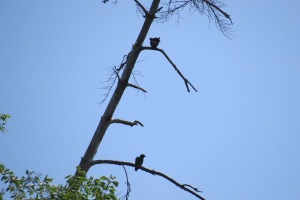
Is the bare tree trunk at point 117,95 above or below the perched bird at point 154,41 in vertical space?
below

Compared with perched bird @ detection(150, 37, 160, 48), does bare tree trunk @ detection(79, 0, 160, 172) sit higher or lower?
lower

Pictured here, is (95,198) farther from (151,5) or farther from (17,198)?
(151,5)

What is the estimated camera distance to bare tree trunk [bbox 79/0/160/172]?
5.00 meters

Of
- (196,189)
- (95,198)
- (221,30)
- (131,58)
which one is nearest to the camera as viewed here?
(95,198)

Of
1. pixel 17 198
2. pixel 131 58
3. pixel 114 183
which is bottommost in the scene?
pixel 17 198

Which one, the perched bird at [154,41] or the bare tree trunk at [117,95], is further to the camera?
the perched bird at [154,41]

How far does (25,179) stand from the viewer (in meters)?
4.46

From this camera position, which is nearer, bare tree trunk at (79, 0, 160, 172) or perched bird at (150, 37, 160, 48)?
bare tree trunk at (79, 0, 160, 172)

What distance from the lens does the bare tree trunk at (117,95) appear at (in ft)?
16.4

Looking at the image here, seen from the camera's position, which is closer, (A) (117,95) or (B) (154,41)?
(A) (117,95)

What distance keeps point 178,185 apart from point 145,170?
1.95ft

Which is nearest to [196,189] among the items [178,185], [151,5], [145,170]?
[178,185]

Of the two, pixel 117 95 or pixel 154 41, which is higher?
pixel 154 41

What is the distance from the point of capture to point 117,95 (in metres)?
5.25
